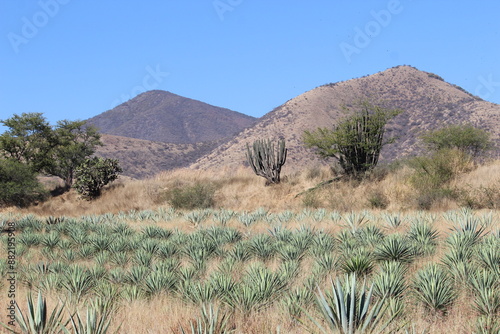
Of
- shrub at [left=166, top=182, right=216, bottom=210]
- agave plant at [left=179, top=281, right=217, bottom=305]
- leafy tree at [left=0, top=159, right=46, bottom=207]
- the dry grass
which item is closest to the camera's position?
agave plant at [left=179, top=281, right=217, bottom=305]

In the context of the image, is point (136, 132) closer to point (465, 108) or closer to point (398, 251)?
point (465, 108)

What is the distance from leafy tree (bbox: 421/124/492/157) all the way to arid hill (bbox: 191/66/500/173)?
23.1 metres

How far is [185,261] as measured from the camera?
29.8ft

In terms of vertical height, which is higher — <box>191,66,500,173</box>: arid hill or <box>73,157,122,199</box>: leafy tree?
<box>191,66,500,173</box>: arid hill

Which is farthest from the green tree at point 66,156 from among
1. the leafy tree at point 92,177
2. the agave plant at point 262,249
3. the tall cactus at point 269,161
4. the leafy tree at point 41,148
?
the agave plant at point 262,249

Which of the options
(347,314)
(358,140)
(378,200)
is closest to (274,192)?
(358,140)

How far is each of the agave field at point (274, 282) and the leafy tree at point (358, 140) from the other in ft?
30.6

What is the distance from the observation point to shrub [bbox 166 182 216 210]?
22.4m

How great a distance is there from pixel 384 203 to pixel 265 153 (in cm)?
762

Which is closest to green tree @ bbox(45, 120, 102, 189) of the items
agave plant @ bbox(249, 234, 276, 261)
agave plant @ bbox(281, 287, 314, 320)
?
agave plant @ bbox(249, 234, 276, 261)

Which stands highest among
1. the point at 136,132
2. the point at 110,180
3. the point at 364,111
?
the point at 136,132

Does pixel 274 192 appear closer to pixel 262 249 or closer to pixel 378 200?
pixel 378 200

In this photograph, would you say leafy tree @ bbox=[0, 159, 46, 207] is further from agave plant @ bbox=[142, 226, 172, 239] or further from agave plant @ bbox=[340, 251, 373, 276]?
agave plant @ bbox=[340, 251, 373, 276]

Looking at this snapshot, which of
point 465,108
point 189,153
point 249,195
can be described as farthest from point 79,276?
point 189,153
